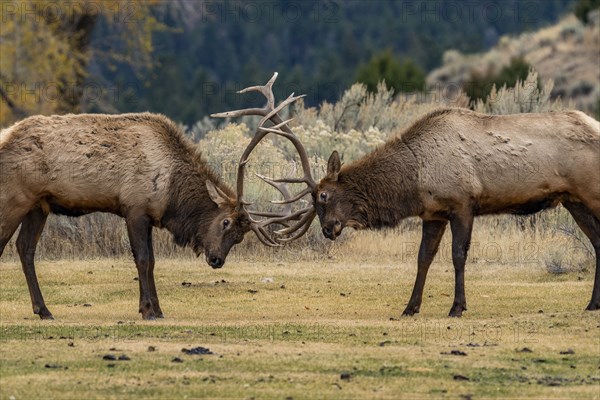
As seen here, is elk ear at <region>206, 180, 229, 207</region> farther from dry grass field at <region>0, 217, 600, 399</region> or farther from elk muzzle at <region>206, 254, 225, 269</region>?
dry grass field at <region>0, 217, 600, 399</region>

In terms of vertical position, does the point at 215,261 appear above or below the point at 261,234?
below

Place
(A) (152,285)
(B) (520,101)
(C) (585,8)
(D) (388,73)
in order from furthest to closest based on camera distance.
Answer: (C) (585,8), (D) (388,73), (B) (520,101), (A) (152,285)

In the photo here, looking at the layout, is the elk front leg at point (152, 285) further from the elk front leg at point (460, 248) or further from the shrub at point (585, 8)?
the shrub at point (585, 8)

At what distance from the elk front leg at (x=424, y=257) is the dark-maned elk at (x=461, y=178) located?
0.5 inches

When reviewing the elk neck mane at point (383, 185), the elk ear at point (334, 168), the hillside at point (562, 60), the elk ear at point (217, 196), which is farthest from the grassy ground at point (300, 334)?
the hillside at point (562, 60)

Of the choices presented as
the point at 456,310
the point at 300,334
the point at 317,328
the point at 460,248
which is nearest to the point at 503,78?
the point at 460,248

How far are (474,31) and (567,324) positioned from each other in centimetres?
9559

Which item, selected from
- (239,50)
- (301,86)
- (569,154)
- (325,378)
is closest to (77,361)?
(325,378)

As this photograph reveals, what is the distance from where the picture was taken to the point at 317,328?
633 inches

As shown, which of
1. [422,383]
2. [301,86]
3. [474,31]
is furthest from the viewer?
[474,31]

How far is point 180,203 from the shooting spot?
58.1 ft

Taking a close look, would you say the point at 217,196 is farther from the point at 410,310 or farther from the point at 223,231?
the point at 410,310

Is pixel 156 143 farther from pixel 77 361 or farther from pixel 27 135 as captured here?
pixel 77 361

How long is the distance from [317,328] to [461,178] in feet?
9.06
